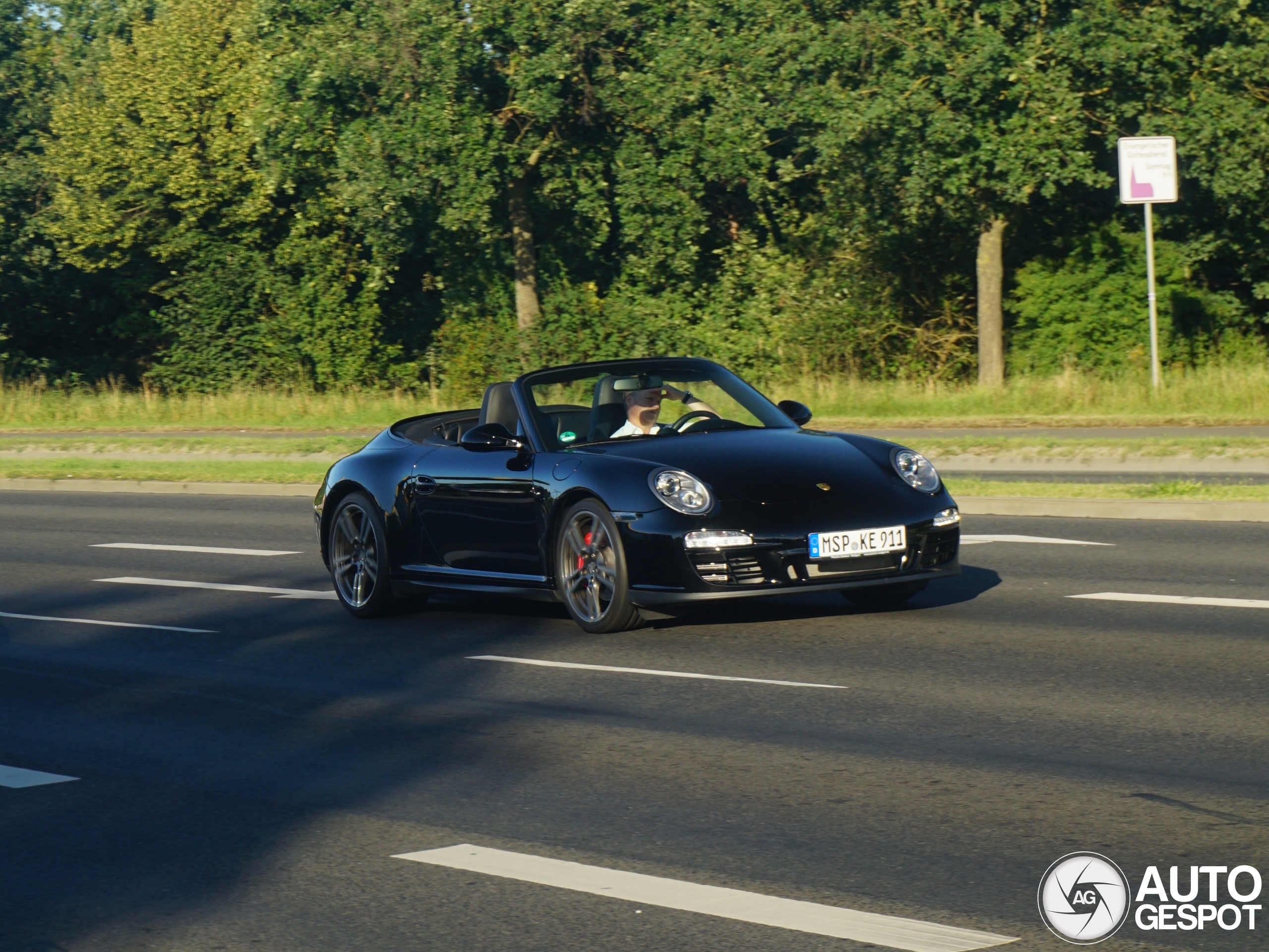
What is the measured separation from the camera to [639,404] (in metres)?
10.5

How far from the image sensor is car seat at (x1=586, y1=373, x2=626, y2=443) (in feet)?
34.5

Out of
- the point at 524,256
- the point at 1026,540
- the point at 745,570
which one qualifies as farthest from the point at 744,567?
the point at 524,256

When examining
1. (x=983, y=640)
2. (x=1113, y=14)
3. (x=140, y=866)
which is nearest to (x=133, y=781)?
(x=140, y=866)

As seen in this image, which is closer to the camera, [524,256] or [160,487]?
[160,487]

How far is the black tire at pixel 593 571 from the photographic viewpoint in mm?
9594

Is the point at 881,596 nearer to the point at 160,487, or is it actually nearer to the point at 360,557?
the point at 360,557

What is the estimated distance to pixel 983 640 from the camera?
9.13m

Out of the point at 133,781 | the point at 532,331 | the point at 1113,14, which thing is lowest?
the point at 133,781

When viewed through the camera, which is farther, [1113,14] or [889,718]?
[1113,14]

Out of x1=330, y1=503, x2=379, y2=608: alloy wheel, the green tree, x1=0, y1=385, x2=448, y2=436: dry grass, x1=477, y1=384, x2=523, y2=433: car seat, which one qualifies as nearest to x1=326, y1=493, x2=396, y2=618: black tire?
x1=330, y1=503, x2=379, y2=608: alloy wheel

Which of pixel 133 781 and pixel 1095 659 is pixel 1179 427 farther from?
pixel 133 781

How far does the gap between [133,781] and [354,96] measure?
34543 mm

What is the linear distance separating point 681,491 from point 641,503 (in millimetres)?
214

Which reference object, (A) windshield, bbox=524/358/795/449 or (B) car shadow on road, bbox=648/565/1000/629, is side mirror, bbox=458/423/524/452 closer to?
(A) windshield, bbox=524/358/795/449
